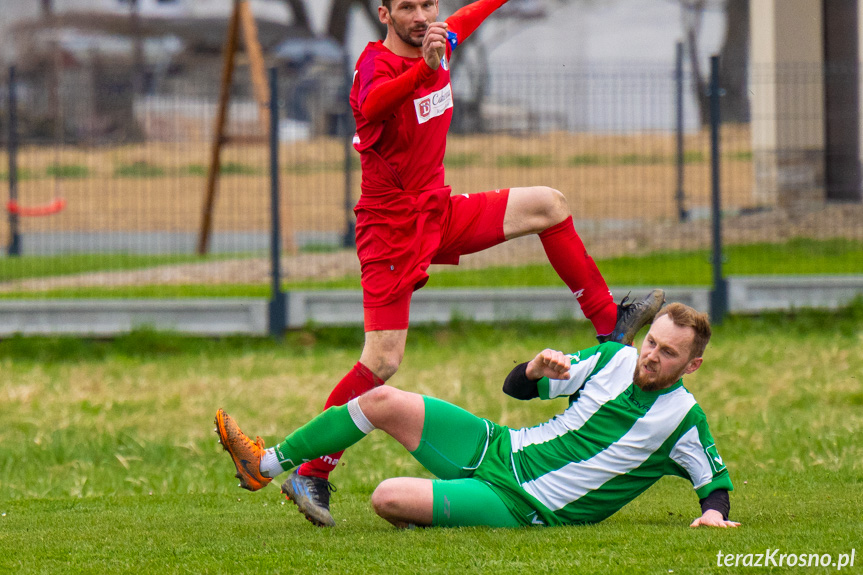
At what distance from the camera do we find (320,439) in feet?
15.3

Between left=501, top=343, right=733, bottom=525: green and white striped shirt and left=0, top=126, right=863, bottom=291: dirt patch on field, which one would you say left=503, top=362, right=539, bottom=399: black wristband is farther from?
left=0, top=126, right=863, bottom=291: dirt patch on field

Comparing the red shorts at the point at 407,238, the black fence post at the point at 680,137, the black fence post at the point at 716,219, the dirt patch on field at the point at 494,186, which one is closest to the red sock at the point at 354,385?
the red shorts at the point at 407,238

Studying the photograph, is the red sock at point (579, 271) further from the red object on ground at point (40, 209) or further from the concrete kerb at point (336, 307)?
the red object on ground at point (40, 209)

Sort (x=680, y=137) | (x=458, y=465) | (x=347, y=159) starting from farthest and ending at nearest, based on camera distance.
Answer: (x=347, y=159) < (x=680, y=137) < (x=458, y=465)

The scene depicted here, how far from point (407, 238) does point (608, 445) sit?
54.9 inches

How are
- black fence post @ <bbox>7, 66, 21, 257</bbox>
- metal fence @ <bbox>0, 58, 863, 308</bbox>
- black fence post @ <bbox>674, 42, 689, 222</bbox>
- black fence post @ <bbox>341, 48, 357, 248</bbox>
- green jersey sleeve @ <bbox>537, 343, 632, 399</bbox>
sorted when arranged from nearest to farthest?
green jersey sleeve @ <bbox>537, 343, 632, 399</bbox> → black fence post @ <bbox>674, 42, 689, 222</bbox> → metal fence @ <bbox>0, 58, 863, 308</bbox> → black fence post @ <bbox>341, 48, 357, 248</bbox> → black fence post @ <bbox>7, 66, 21, 257</bbox>

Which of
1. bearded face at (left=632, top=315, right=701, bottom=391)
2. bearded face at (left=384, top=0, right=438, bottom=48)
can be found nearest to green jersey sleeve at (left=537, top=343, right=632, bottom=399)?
bearded face at (left=632, top=315, right=701, bottom=391)

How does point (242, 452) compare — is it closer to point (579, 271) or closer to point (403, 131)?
point (403, 131)

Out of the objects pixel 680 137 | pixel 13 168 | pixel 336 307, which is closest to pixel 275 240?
pixel 336 307

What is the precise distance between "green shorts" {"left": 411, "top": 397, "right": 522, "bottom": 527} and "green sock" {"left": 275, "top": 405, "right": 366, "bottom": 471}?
0.32 metres

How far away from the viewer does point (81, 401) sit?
348 inches

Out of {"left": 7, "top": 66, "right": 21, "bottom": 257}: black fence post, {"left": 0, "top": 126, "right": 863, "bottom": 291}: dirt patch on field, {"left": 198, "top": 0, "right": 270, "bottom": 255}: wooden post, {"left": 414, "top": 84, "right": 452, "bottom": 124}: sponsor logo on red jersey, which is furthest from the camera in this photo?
{"left": 198, "top": 0, "right": 270, "bottom": 255}: wooden post

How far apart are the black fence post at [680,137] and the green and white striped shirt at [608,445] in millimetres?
7500

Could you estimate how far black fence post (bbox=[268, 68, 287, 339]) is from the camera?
10883mm
